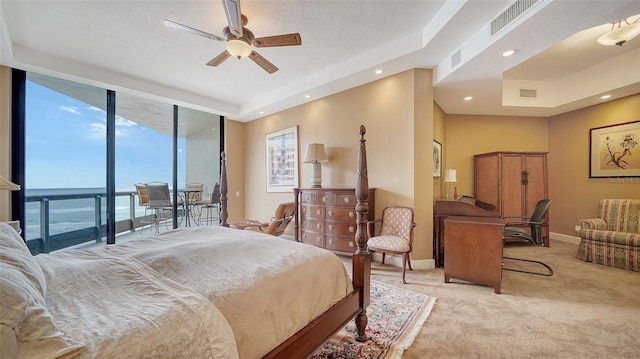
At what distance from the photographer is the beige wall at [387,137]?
332cm

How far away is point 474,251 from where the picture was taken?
266 cm

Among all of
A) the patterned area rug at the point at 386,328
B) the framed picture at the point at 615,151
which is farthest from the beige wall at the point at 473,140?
the patterned area rug at the point at 386,328

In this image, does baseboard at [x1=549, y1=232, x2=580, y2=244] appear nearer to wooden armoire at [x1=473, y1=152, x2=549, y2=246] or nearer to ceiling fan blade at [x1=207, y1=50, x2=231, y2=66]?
wooden armoire at [x1=473, y1=152, x2=549, y2=246]

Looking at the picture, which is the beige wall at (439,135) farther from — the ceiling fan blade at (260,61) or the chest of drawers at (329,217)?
the ceiling fan blade at (260,61)

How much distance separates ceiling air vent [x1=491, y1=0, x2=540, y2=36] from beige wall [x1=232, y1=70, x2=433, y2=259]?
41.8 inches

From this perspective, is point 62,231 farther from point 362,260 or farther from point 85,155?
point 362,260

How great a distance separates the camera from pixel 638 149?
3.79 metres

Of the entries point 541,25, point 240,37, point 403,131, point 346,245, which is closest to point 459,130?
point 403,131

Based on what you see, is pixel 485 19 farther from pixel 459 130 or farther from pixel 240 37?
pixel 459 130

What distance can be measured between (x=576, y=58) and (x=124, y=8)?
19.7 ft

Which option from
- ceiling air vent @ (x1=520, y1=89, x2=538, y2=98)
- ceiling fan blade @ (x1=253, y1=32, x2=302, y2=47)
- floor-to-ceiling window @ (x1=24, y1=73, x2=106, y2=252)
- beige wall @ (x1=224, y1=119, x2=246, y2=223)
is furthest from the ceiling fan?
ceiling air vent @ (x1=520, y1=89, x2=538, y2=98)

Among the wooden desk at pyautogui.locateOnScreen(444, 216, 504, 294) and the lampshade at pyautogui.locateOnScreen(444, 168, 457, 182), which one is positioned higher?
the lampshade at pyautogui.locateOnScreen(444, 168, 457, 182)

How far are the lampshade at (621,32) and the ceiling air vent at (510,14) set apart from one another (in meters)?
1.58

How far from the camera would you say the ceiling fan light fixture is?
2.29 metres
